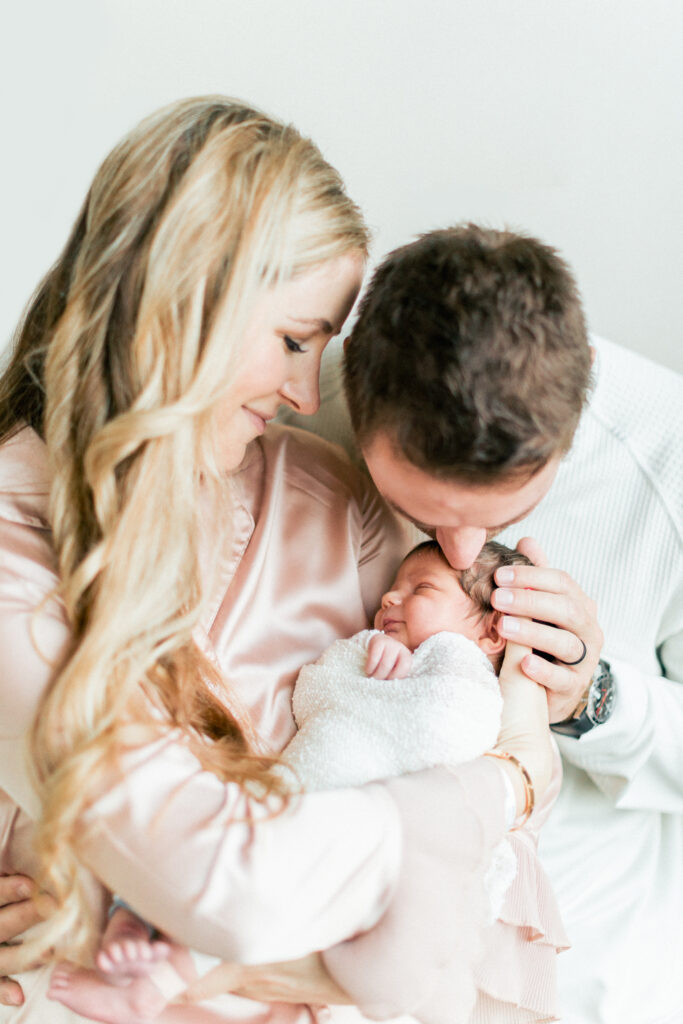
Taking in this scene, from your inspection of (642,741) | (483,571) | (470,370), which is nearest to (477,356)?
(470,370)

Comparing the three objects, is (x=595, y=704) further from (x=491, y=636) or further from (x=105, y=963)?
(x=105, y=963)

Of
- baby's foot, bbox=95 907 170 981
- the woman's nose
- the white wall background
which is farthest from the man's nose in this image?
the white wall background

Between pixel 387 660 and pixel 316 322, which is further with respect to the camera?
pixel 387 660

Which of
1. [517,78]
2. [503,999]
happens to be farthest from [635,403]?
[503,999]

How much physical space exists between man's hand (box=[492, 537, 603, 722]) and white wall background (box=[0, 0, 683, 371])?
2.55 ft

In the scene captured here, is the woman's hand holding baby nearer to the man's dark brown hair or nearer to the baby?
the baby

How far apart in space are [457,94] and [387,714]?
3.97 ft

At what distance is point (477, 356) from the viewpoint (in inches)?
40.8

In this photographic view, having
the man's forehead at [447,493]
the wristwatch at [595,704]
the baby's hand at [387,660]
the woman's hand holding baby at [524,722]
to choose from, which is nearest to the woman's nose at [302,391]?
the man's forehead at [447,493]

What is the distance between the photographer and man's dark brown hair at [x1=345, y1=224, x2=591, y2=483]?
41.1 inches

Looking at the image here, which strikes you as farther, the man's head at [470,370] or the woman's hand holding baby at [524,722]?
the woman's hand holding baby at [524,722]

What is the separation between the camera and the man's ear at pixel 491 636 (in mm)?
1404

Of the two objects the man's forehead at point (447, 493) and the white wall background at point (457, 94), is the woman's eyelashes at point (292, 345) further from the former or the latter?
the white wall background at point (457, 94)

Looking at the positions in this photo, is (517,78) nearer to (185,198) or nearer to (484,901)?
(185,198)
